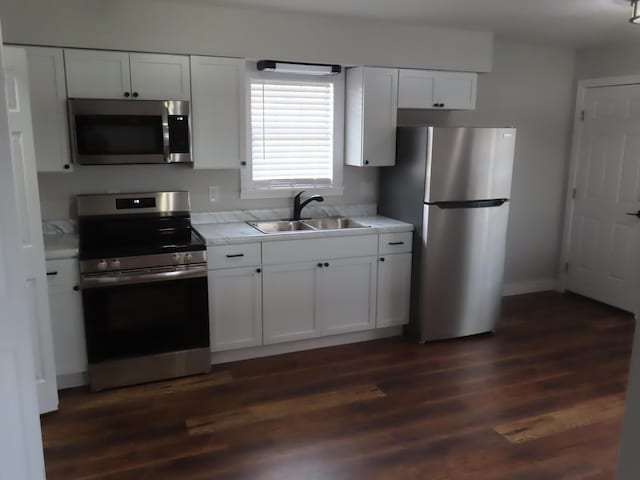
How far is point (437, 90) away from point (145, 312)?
8.92ft

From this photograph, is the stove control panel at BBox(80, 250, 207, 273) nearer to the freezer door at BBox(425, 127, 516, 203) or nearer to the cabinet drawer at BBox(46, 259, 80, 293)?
the cabinet drawer at BBox(46, 259, 80, 293)

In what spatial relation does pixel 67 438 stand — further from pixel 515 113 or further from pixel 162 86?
pixel 515 113

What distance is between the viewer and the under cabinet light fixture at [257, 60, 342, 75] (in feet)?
12.1

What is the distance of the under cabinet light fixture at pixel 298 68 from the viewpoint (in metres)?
3.70

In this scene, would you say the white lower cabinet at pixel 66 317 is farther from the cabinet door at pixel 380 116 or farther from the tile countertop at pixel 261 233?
the cabinet door at pixel 380 116

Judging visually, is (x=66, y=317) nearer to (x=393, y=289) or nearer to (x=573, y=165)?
(x=393, y=289)

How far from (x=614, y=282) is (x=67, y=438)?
14.9ft

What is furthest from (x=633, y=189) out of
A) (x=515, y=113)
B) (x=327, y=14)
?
(x=327, y=14)

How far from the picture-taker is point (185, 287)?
3373 mm

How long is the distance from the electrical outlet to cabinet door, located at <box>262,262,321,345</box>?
0.75 metres

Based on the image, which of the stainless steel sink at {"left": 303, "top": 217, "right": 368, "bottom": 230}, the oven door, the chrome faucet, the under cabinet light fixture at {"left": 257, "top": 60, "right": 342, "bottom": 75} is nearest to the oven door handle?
the oven door

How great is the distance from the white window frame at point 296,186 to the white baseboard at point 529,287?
6.88 ft

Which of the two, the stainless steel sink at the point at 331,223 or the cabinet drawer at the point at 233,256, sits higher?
the stainless steel sink at the point at 331,223

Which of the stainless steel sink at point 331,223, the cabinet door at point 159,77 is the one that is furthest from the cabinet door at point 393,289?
the cabinet door at point 159,77
